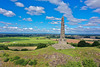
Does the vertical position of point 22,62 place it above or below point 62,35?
below

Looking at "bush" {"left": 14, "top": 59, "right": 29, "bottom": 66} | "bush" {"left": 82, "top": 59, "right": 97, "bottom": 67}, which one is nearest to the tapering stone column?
"bush" {"left": 82, "top": 59, "right": 97, "bottom": 67}

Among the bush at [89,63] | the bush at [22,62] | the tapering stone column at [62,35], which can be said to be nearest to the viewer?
the bush at [89,63]

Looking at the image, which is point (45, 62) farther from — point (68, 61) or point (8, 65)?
point (8, 65)

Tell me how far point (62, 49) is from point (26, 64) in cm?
1601

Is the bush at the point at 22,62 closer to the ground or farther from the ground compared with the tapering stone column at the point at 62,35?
closer to the ground

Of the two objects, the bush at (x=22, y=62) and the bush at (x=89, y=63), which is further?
the bush at (x=22, y=62)

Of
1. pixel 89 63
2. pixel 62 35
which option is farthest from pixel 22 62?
pixel 62 35

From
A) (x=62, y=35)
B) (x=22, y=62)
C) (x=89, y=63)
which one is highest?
(x=62, y=35)

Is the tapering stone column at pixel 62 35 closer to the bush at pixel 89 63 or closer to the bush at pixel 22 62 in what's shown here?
the bush at pixel 89 63

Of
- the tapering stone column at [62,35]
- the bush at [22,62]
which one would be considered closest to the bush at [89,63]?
the tapering stone column at [62,35]

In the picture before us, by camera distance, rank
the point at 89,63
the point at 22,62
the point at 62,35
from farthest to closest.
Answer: the point at 62,35, the point at 22,62, the point at 89,63

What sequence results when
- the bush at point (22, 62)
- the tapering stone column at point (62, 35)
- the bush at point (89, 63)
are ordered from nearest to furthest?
the bush at point (89, 63), the bush at point (22, 62), the tapering stone column at point (62, 35)

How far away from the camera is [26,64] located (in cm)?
2466

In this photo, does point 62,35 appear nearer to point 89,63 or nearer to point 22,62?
point 89,63
